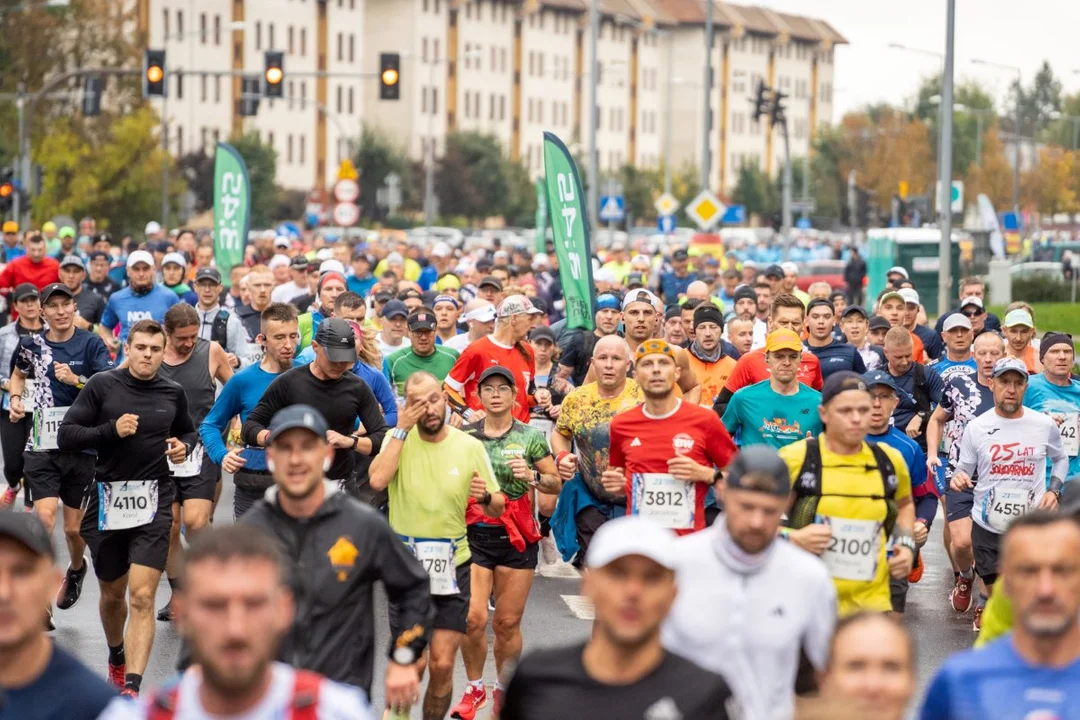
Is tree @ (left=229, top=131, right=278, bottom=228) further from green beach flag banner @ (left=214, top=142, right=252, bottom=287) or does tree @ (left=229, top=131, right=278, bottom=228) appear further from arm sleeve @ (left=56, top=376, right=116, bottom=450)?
arm sleeve @ (left=56, top=376, right=116, bottom=450)

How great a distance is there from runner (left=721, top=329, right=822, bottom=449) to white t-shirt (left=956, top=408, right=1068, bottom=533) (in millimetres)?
1633

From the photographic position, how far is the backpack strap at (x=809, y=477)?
7.86 m

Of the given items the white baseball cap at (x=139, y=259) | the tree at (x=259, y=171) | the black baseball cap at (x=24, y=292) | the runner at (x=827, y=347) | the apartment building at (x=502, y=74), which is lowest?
the runner at (x=827, y=347)

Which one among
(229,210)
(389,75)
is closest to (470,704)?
(229,210)

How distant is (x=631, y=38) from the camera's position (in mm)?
131750

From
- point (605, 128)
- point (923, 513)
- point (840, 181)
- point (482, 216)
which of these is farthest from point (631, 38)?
point (923, 513)

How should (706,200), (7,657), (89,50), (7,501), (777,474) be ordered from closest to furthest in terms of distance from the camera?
1. (7,657)
2. (777,474)
3. (7,501)
4. (706,200)
5. (89,50)

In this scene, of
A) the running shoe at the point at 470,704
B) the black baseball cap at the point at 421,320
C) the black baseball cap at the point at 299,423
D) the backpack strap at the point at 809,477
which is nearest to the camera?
the black baseball cap at the point at 299,423

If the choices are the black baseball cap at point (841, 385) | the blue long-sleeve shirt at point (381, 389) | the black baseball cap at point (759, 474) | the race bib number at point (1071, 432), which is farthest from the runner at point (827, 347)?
the black baseball cap at point (759, 474)

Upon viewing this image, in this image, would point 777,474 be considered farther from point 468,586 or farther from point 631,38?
point 631,38

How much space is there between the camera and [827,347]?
14.2 metres

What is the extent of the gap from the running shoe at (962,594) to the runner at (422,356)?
3475mm

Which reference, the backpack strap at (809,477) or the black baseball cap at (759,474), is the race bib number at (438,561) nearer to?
the backpack strap at (809,477)

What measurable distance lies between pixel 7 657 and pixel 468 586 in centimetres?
467
